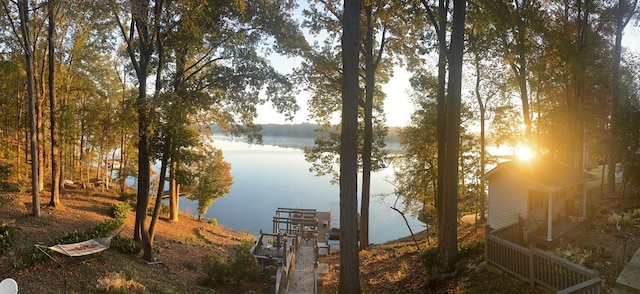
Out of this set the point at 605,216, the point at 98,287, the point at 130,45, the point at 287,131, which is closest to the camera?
the point at 98,287

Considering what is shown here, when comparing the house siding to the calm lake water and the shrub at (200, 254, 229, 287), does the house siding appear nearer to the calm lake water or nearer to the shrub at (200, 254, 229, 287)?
the shrub at (200, 254, 229, 287)

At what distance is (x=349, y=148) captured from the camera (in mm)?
8648

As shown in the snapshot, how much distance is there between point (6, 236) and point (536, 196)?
1704cm

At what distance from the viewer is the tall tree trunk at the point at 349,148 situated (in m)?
8.52

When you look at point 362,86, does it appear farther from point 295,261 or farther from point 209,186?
point 209,186

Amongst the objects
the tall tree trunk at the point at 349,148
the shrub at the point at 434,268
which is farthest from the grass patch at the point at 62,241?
the shrub at the point at 434,268

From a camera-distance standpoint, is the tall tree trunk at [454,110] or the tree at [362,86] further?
the tree at [362,86]

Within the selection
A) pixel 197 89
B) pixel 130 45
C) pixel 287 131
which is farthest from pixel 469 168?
pixel 287 131

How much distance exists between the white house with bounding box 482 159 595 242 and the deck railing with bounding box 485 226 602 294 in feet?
14.4

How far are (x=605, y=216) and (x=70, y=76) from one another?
27.5 metres

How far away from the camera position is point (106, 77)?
24.2 meters

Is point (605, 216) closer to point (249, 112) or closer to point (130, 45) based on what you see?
point (249, 112)

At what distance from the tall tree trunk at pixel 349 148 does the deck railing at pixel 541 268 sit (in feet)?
11.6

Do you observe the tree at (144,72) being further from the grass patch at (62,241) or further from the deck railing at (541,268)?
the deck railing at (541,268)
